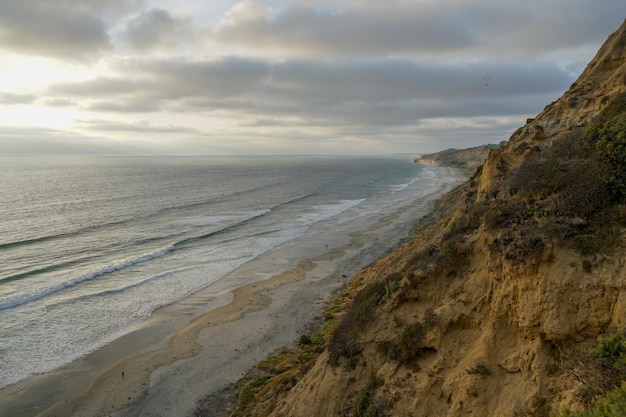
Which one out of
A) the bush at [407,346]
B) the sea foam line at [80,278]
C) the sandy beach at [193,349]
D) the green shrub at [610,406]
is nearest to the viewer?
the green shrub at [610,406]

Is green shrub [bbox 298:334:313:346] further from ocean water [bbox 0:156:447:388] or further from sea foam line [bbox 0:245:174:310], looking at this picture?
sea foam line [bbox 0:245:174:310]

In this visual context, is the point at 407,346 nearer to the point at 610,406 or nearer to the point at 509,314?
the point at 509,314

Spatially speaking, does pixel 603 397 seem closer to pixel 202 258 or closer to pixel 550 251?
pixel 550 251

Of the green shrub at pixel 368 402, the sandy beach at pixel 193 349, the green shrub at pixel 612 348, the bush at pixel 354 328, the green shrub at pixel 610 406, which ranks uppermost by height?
the green shrub at pixel 612 348

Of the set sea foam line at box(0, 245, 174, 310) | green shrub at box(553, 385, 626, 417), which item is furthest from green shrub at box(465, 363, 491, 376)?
sea foam line at box(0, 245, 174, 310)

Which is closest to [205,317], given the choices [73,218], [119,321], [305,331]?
[119,321]

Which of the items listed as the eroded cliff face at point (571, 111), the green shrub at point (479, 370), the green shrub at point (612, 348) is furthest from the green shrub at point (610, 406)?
the eroded cliff face at point (571, 111)

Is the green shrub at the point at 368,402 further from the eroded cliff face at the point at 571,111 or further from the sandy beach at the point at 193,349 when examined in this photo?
the eroded cliff face at the point at 571,111
